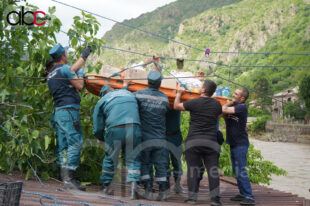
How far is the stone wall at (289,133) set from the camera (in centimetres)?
5994

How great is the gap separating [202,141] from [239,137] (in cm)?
64

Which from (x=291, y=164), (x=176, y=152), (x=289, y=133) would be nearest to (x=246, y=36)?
(x=289, y=133)

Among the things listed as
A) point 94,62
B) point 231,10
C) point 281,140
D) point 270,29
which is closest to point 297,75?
point 281,140

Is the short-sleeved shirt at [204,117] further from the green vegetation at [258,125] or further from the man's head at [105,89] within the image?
the green vegetation at [258,125]

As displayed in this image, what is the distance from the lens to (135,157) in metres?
4.39

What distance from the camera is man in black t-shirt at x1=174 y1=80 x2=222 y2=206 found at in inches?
172

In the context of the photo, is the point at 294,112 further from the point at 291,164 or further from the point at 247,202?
the point at 247,202

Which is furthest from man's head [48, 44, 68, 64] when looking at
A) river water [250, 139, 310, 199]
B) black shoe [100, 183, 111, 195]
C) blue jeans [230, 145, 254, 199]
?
river water [250, 139, 310, 199]

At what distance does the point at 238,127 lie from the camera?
4.76 m

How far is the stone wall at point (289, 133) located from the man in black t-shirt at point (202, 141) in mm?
59478

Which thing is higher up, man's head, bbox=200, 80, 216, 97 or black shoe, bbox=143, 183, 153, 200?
man's head, bbox=200, 80, 216, 97

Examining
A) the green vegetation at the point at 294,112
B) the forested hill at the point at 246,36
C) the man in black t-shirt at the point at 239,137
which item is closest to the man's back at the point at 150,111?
the man in black t-shirt at the point at 239,137

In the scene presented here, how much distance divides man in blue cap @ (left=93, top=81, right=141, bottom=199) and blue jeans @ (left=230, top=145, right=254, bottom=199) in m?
1.30

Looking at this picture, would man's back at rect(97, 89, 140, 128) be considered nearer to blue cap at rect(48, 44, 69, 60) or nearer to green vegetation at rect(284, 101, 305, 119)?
blue cap at rect(48, 44, 69, 60)
